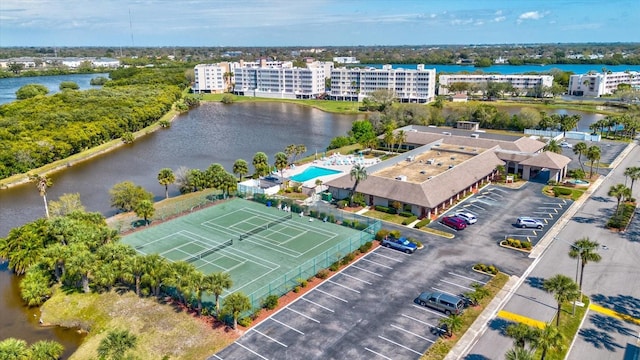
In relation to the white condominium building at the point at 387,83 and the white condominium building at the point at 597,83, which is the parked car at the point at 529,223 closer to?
the white condominium building at the point at 387,83

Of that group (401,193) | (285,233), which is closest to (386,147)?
(401,193)

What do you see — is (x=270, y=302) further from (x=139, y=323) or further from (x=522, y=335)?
(x=522, y=335)

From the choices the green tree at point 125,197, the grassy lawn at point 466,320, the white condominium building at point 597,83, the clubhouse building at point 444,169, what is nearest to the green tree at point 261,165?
the clubhouse building at point 444,169

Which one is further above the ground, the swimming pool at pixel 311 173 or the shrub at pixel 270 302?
the swimming pool at pixel 311 173

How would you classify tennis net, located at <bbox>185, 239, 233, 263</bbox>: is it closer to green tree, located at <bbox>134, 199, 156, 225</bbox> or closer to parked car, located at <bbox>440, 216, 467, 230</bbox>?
green tree, located at <bbox>134, 199, 156, 225</bbox>

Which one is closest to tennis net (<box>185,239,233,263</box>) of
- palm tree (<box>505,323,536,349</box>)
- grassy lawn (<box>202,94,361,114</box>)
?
palm tree (<box>505,323,536,349</box>)

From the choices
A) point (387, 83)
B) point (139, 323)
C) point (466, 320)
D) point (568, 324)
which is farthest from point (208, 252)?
point (387, 83)

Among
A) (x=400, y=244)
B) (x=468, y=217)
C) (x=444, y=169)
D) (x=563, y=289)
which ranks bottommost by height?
(x=400, y=244)
